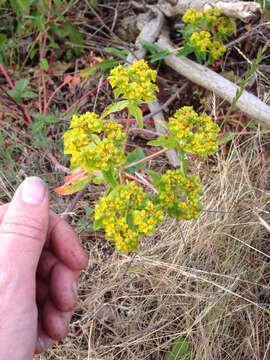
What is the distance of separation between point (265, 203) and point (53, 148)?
1.98 metres

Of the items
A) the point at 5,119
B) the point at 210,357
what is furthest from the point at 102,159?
the point at 5,119

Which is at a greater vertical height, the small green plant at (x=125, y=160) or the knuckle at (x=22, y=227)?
the small green plant at (x=125, y=160)

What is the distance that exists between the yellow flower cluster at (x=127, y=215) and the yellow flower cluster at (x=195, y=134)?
382 mm

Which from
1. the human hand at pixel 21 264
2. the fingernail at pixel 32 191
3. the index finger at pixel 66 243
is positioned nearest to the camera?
the human hand at pixel 21 264

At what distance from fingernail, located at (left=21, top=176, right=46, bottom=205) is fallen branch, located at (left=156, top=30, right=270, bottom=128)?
1896 mm

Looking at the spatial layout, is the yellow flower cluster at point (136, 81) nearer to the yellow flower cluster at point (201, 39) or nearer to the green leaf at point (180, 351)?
the yellow flower cluster at point (201, 39)

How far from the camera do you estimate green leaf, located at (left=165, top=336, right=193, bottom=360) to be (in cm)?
229

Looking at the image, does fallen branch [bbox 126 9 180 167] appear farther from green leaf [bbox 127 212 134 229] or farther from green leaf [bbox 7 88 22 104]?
green leaf [bbox 127 212 134 229]

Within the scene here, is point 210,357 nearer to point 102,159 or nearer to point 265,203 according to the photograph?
point 265,203

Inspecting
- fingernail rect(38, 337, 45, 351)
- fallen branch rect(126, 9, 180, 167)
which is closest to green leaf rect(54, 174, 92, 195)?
fingernail rect(38, 337, 45, 351)

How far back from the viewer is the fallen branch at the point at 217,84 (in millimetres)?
2889

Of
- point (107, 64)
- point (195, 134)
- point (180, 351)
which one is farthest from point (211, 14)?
point (180, 351)

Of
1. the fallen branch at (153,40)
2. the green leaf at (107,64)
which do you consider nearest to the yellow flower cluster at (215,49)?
the fallen branch at (153,40)

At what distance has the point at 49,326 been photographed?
7.55 feet
